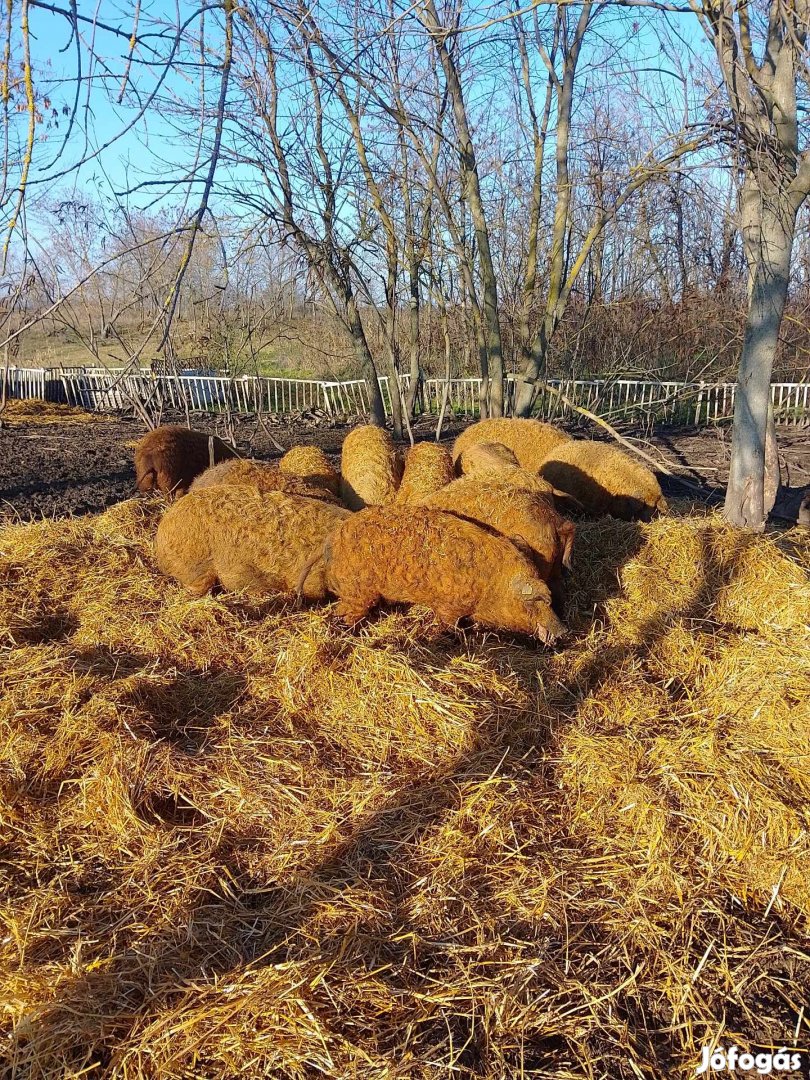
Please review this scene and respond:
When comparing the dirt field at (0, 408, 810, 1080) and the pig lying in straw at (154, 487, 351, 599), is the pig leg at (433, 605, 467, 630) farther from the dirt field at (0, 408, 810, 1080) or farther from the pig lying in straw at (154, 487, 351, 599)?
the pig lying in straw at (154, 487, 351, 599)

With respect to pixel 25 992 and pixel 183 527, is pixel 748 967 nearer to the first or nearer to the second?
pixel 25 992

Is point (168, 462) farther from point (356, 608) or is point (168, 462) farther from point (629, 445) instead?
point (629, 445)

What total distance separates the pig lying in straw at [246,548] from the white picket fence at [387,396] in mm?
10149

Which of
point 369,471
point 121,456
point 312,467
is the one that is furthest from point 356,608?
point 121,456

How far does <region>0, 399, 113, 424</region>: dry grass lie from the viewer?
1709cm

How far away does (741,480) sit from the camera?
6234mm

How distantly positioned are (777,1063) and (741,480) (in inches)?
192

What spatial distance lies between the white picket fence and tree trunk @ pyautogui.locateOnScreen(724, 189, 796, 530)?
8594mm

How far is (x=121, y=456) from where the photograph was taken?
478 inches

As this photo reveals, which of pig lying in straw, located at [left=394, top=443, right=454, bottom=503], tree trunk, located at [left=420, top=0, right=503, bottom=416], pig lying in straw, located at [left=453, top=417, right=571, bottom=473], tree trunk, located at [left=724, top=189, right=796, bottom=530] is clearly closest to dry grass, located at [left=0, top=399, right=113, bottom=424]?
tree trunk, located at [left=420, top=0, right=503, bottom=416]

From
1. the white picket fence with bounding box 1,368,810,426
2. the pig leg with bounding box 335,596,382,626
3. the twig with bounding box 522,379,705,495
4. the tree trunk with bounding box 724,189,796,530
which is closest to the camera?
the pig leg with bounding box 335,596,382,626

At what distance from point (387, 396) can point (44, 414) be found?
8.65 metres

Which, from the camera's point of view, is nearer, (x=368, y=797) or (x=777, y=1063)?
(x=777, y=1063)

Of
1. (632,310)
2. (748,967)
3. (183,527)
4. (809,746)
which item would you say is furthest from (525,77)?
(748,967)
